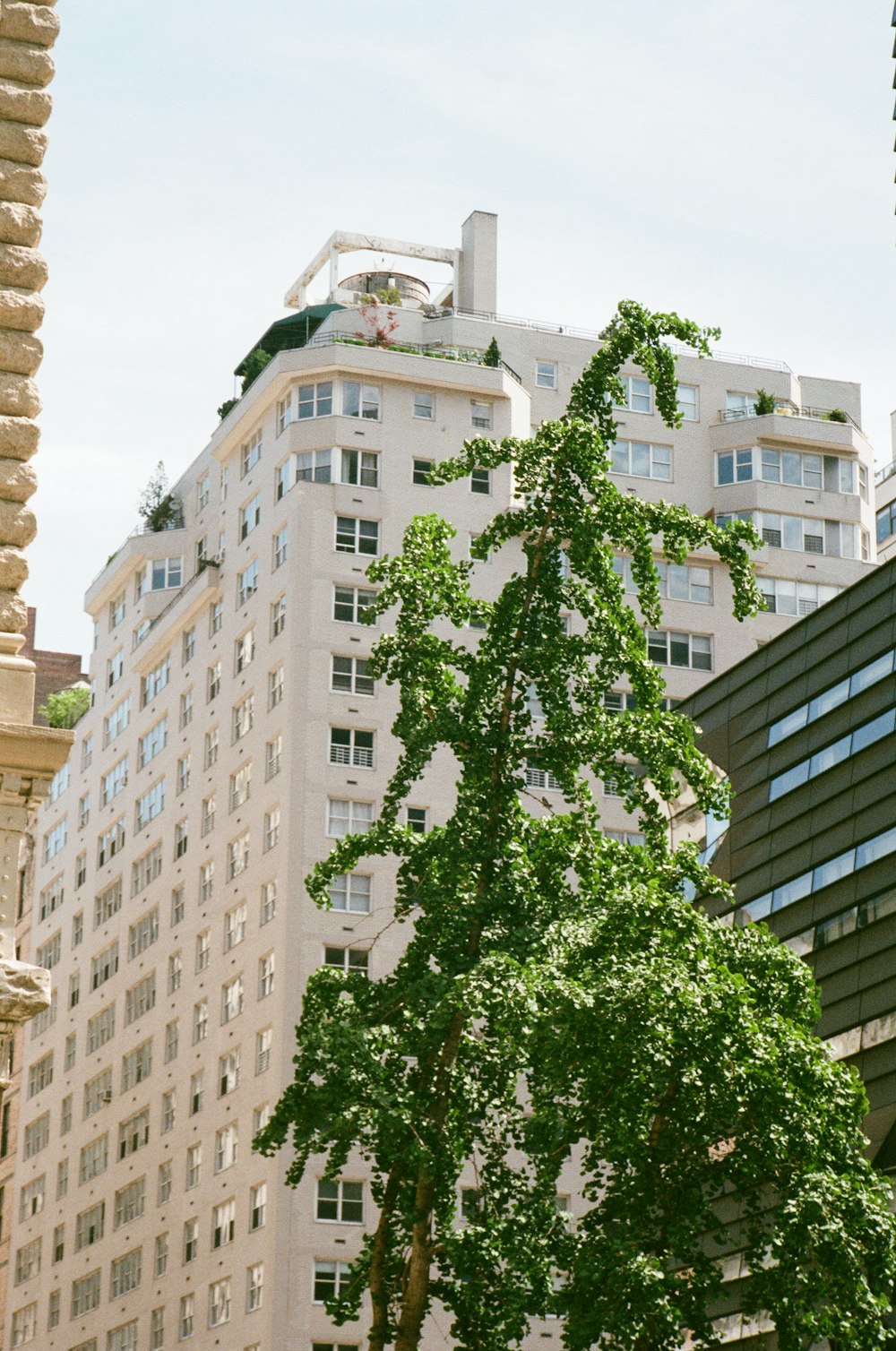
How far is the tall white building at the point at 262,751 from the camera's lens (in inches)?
2645

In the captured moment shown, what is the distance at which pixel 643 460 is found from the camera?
268 ft

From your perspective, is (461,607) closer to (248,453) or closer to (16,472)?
(16,472)

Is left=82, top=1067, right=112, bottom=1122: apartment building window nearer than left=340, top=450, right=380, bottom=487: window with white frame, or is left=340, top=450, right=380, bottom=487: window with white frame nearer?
left=340, top=450, right=380, bottom=487: window with white frame

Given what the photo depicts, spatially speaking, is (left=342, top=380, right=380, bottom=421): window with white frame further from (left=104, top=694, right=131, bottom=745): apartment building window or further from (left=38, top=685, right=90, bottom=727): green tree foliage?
(left=38, top=685, right=90, bottom=727): green tree foliage

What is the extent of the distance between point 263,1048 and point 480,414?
2295 cm

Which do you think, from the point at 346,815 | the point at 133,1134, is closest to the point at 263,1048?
the point at 346,815

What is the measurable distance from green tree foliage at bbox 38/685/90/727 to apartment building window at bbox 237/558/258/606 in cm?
1678

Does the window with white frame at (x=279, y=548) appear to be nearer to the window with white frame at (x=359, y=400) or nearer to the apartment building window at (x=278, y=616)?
the apartment building window at (x=278, y=616)

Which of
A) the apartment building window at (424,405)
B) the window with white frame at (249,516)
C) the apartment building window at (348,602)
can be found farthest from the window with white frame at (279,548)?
the apartment building window at (424,405)

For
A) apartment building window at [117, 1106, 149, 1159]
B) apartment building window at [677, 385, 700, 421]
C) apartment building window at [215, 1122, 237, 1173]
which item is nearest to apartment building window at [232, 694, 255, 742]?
apartment building window at [215, 1122, 237, 1173]

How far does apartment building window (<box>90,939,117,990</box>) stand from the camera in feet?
269

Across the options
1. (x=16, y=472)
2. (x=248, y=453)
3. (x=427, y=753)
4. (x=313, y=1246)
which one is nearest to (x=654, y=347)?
(x=427, y=753)

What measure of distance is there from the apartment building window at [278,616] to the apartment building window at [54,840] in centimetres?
2199

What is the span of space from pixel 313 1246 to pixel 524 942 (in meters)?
36.8
